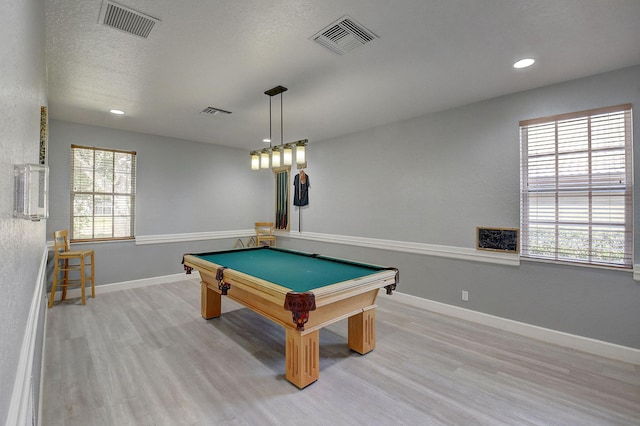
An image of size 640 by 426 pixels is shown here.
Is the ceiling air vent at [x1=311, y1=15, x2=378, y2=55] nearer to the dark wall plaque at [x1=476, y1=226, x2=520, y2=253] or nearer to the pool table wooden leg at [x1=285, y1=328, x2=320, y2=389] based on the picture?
the pool table wooden leg at [x1=285, y1=328, x2=320, y2=389]

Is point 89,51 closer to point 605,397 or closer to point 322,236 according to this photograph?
point 322,236

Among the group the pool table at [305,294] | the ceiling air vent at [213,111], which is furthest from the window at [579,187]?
the ceiling air vent at [213,111]

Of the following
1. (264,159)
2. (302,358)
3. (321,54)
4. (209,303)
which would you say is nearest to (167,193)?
(209,303)

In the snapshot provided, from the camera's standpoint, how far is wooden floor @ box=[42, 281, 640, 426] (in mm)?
2025

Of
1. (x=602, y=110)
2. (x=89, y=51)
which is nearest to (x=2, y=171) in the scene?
(x=89, y=51)

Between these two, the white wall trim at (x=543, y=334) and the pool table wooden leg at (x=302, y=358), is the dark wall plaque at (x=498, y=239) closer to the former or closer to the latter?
the white wall trim at (x=543, y=334)

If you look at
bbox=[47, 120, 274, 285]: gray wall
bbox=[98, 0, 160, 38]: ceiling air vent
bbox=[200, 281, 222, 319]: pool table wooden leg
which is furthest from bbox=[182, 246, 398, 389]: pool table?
bbox=[47, 120, 274, 285]: gray wall

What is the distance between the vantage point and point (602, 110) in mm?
2848

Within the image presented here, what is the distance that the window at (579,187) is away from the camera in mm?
2781

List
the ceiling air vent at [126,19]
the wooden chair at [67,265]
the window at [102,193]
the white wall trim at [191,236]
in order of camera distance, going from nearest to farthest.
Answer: the ceiling air vent at [126,19], the wooden chair at [67,265], the window at [102,193], the white wall trim at [191,236]

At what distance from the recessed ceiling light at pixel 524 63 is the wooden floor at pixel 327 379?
109 inches

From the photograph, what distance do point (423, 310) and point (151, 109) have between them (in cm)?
464

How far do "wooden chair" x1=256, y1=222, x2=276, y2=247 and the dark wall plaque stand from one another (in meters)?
4.16

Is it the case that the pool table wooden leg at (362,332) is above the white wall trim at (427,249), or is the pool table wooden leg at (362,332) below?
below
